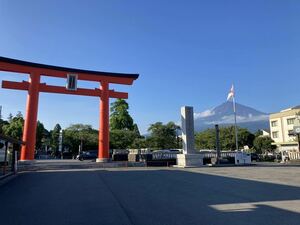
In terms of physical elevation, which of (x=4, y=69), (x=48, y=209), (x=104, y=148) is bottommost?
(x=48, y=209)

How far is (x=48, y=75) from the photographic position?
24688mm

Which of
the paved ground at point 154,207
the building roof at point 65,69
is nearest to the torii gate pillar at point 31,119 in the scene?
the building roof at point 65,69

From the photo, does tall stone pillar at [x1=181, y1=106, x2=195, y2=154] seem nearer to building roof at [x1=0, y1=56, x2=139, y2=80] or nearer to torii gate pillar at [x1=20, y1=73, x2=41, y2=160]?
building roof at [x1=0, y1=56, x2=139, y2=80]

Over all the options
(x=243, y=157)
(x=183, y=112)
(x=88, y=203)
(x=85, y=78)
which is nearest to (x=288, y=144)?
(x=243, y=157)

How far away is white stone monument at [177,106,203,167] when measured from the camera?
78.8 ft

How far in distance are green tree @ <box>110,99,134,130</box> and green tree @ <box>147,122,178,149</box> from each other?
10.2 metres

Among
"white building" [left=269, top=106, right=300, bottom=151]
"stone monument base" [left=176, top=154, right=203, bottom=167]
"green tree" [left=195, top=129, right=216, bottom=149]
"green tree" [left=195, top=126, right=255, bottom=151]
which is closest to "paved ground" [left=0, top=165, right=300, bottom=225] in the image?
"stone monument base" [left=176, top=154, right=203, bottom=167]

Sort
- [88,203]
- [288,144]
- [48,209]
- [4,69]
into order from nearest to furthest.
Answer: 1. [48,209]
2. [88,203]
3. [4,69]
4. [288,144]

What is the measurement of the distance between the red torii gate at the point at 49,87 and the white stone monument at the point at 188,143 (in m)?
6.26

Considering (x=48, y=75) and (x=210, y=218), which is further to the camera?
(x=48, y=75)

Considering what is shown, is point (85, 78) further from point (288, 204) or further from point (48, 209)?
point (288, 204)

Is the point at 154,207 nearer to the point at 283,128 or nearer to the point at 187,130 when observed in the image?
the point at 187,130

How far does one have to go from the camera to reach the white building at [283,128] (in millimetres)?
59469

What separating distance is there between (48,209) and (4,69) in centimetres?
1898
